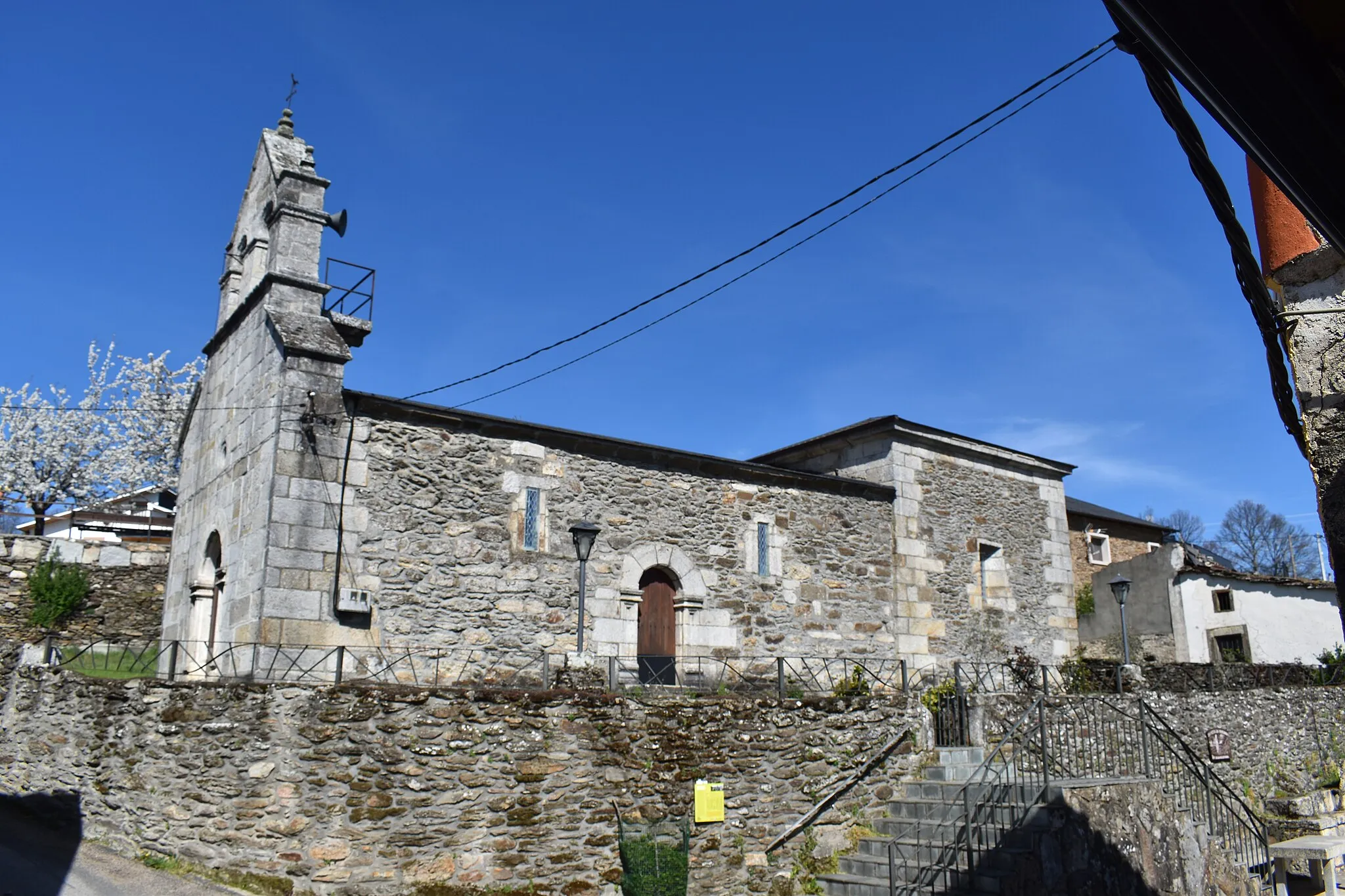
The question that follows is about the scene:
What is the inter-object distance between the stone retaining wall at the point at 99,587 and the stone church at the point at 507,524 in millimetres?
3255

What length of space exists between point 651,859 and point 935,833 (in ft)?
10.8

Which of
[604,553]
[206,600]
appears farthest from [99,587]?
[604,553]

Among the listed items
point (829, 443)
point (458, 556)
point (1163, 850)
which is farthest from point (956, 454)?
point (458, 556)

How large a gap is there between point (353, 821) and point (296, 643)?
105 inches

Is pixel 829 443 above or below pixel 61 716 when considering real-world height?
above

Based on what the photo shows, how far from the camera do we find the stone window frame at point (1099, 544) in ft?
78.5

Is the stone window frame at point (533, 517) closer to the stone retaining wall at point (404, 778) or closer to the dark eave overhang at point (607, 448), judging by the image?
the dark eave overhang at point (607, 448)

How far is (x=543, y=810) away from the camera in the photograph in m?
10.0

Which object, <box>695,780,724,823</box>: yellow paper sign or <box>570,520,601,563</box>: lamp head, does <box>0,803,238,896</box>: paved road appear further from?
<box>570,520,601,563</box>: lamp head

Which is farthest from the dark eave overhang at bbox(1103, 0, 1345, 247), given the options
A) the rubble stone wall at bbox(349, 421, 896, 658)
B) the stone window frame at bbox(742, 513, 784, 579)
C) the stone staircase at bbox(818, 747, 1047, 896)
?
the stone window frame at bbox(742, 513, 784, 579)

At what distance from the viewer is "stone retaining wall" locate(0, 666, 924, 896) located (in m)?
9.16

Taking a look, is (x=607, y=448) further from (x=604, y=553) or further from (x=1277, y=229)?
(x=1277, y=229)

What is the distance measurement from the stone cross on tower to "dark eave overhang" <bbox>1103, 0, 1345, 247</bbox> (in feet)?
35.5

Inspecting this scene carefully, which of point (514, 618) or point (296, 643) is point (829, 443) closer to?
point (514, 618)
